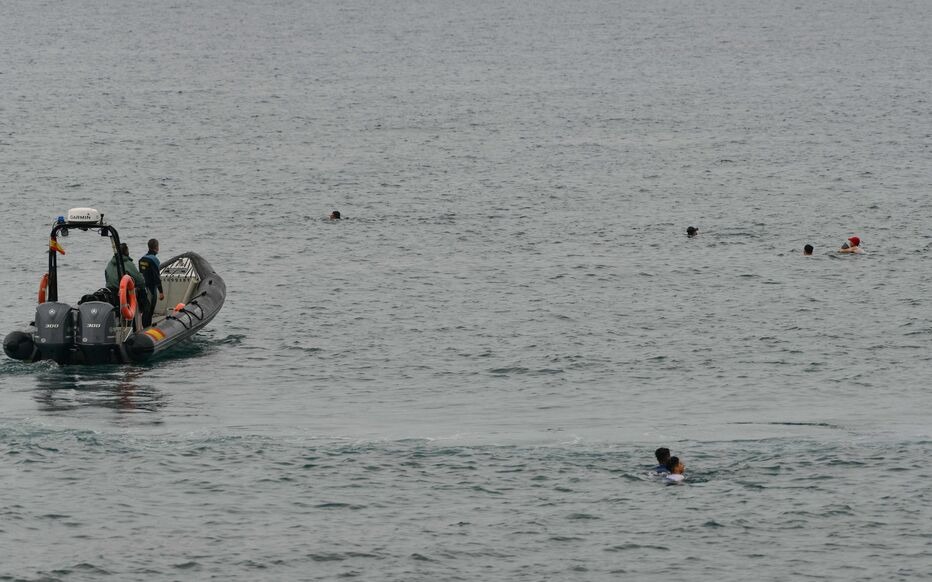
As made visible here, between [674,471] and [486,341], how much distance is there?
1258 centimetres

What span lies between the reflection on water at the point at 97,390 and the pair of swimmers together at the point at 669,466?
11287 millimetres

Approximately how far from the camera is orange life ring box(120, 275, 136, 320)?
1362 inches

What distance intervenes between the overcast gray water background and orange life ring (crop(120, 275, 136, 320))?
4.87 feet

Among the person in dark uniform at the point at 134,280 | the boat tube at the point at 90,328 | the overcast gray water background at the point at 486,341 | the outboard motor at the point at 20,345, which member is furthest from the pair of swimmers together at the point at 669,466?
the outboard motor at the point at 20,345

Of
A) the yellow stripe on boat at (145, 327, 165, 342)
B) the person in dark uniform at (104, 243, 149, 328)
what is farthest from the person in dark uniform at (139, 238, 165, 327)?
the yellow stripe on boat at (145, 327, 165, 342)

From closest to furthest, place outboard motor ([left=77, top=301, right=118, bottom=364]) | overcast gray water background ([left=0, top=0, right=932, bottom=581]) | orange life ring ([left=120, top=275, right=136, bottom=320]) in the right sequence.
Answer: overcast gray water background ([left=0, top=0, right=932, bottom=581]), outboard motor ([left=77, top=301, right=118, bottom=364]), orange life ring ([left=120, top=275, right=136, bottom=320])

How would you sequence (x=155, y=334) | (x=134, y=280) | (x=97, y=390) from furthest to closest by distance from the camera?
(x=134, y=280) < (x=155, y=334) < (x=97, y=390)

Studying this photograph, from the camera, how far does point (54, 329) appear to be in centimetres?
3388

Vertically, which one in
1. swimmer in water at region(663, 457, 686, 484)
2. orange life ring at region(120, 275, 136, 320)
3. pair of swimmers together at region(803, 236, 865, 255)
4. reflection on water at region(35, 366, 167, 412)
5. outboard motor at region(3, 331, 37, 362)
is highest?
pair of swimmers together at region(803, 236, 865, 255)

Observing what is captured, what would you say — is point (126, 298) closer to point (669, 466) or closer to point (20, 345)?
point (20, 345)

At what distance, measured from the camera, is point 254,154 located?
73.7m

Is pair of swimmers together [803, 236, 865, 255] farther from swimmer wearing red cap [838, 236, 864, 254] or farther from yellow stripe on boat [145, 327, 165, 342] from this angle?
yellow stripe on boat [145, 327, 165, 342]

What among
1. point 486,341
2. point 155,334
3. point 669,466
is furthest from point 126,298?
point 669,466

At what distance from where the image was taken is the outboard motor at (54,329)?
33.9 metres
